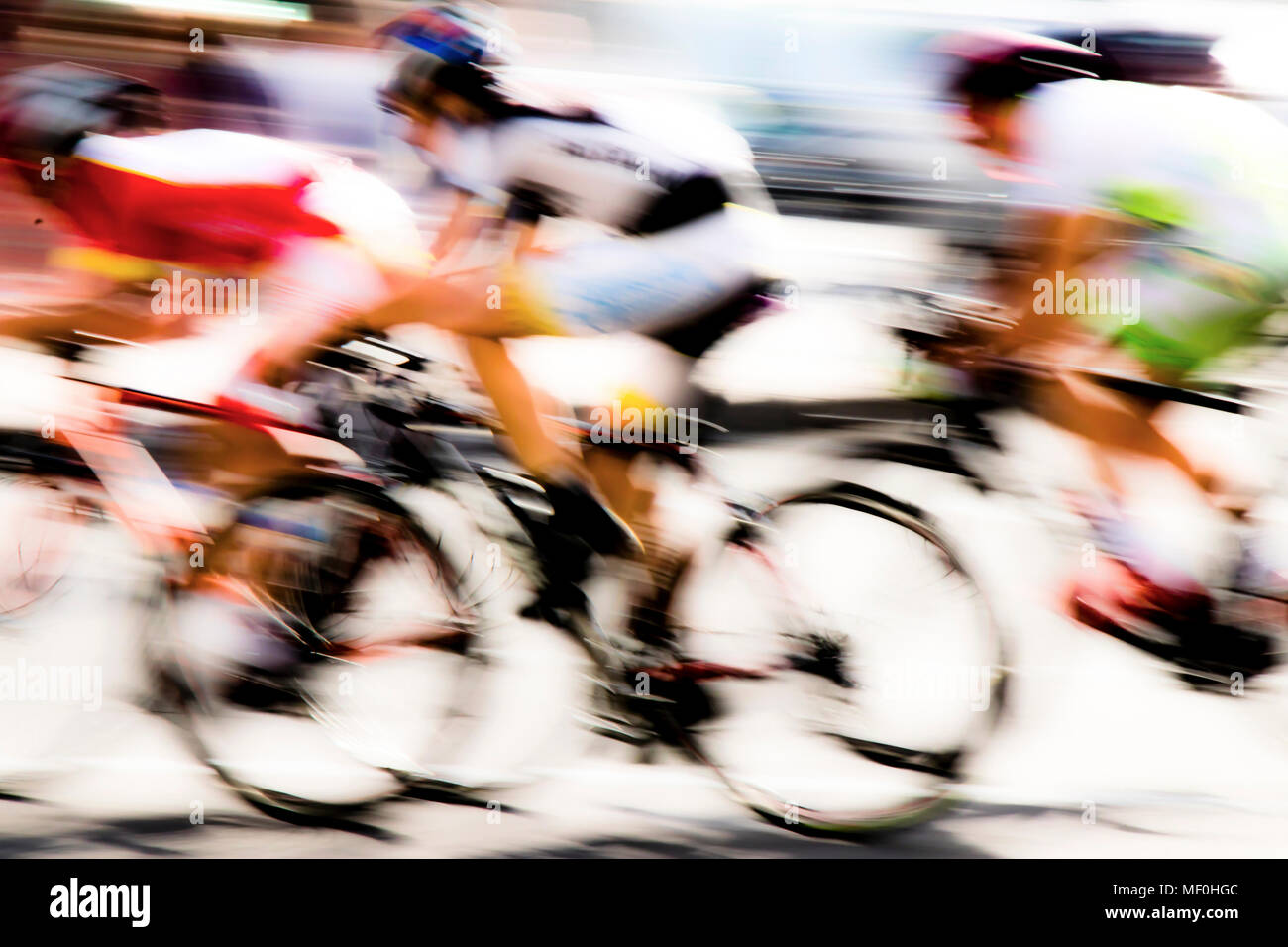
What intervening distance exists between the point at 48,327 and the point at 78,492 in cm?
41

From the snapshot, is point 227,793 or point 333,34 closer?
point 333,34

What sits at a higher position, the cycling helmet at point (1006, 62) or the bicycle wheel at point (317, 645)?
the cycling helmet at point (1006, 62)

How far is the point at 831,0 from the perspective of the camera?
7.63 ft

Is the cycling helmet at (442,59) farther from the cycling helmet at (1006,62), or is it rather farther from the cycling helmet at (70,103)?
the cycling helmet at (1006,62)

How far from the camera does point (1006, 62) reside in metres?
2.37

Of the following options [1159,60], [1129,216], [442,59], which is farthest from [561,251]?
[1159,60]

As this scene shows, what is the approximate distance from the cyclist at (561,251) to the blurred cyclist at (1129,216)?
74 cm

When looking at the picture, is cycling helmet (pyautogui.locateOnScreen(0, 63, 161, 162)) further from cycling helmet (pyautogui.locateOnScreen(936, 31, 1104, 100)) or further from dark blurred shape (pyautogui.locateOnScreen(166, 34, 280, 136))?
cycling helmet (pyautogui.locateOnScreen(936, 31, 1104, 100))

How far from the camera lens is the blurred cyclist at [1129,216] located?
238 centimetres

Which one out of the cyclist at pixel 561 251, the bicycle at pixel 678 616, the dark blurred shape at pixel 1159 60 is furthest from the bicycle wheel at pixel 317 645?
the dark blurred shape at pixel 1159 60

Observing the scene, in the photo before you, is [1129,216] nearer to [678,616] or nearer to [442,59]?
[678,616]

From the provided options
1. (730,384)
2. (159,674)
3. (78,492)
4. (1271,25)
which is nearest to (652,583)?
(730,384)

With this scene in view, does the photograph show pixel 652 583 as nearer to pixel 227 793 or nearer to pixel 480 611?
pixel 480 611

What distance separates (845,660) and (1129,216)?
4.39ft
